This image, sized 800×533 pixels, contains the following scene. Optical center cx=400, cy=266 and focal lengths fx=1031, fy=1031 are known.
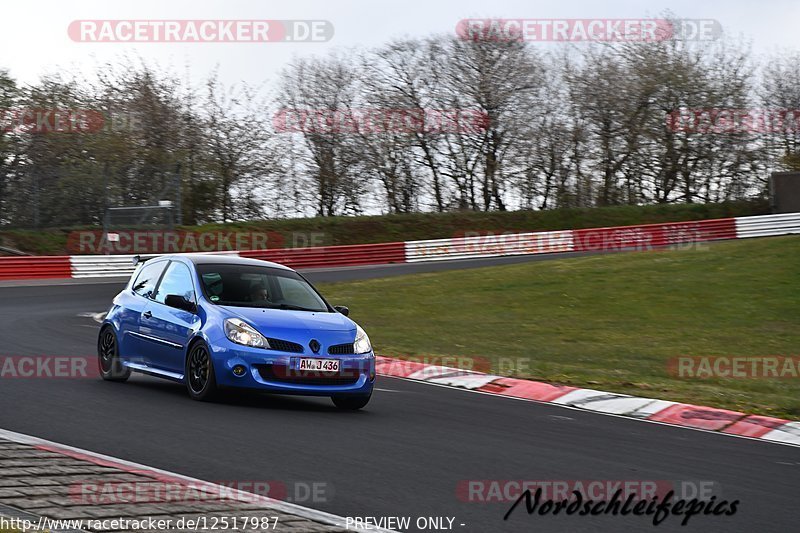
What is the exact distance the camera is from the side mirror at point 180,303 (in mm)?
10336

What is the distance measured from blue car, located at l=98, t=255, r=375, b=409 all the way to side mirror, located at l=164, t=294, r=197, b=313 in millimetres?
10

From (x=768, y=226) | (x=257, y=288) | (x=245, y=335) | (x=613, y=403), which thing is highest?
(x=768, y=226)

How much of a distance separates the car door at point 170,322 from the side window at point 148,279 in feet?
0.54

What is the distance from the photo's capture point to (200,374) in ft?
32.7

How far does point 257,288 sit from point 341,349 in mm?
1303

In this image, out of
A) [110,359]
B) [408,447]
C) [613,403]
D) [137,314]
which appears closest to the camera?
[408,447]

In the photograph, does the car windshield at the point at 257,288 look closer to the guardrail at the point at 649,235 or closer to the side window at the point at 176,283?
the side window at the point at 176,283

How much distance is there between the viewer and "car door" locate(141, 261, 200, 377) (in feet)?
33.7

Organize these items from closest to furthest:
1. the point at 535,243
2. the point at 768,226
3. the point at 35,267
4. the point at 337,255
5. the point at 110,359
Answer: the point at 110,359 → the point at 35,267 → the point at 337,255 → the point at 535,243 → the point at 768,226

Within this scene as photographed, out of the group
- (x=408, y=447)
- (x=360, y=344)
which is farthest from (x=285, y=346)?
(x=408, y=447)

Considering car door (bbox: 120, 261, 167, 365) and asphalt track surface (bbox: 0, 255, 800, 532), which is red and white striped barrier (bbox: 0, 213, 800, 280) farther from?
asphalt track surface (bbox: 0, 255, 800, 532)

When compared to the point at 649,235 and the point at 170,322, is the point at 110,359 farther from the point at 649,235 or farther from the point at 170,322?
the point at 649,235

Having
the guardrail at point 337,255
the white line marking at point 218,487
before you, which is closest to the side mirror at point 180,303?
the white line marking at point 218,487

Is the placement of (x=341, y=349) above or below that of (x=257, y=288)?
below
